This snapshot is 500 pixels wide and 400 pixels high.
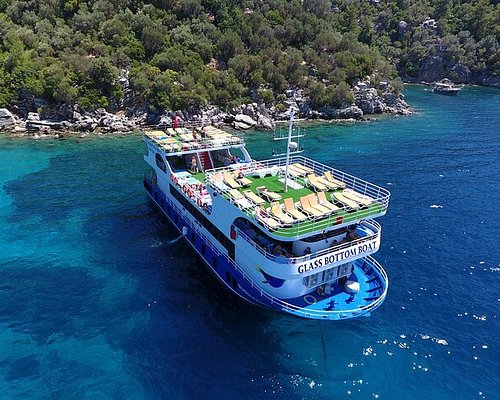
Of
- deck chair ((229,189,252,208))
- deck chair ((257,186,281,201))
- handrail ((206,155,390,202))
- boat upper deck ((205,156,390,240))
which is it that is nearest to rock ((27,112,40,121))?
handrail ((206,155,390,202))

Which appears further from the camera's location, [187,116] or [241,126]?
[241,126]

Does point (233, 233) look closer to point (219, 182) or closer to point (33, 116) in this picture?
point (219, 182)

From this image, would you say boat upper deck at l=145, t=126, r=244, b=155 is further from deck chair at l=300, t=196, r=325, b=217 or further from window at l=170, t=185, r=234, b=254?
deck chair at l=300, t=196, r=325, b=217

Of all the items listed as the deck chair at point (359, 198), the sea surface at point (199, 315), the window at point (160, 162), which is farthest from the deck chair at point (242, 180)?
the window at point (160, 162)

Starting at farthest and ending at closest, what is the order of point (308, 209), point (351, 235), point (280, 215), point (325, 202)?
point (351, 235) → point (325, 202) → point (308, 209) → point (280, 215)

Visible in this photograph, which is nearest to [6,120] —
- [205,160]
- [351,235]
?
[205,160]

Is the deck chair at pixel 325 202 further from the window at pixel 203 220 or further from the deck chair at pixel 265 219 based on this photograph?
the window at pixel 203 220

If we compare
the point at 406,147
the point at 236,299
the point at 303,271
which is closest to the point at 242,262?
the point at 236,299

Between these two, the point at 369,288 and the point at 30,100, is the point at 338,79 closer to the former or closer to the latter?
the point at 30,100
